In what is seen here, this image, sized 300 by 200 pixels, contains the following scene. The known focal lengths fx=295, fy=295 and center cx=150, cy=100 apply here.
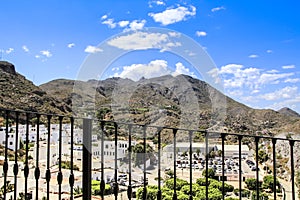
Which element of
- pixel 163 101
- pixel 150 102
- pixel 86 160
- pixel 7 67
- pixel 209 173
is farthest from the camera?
pixel 7 67

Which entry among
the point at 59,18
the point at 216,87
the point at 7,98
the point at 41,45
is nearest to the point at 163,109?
the point at 216,87

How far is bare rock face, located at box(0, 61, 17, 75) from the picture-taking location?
49.0ft

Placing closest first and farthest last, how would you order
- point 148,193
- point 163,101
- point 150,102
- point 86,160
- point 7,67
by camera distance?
point 86,160, point 148,193, point 150,102, point 163,101, point 7,67

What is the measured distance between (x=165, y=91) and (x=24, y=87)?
7.73 metres

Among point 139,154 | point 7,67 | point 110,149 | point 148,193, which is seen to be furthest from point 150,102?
point 7,67

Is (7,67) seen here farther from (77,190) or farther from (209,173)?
(209,173)

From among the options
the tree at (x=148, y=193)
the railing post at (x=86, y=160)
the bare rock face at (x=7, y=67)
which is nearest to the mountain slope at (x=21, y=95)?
the bare rock face at (x=7, y=67)

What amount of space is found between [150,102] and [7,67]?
33.5 ft

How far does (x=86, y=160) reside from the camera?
188cm

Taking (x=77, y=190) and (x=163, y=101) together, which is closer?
(x=77, y=190)

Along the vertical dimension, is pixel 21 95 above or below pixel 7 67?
below

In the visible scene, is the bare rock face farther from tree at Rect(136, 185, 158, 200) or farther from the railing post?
the railing post

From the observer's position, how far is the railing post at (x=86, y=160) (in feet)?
6.05

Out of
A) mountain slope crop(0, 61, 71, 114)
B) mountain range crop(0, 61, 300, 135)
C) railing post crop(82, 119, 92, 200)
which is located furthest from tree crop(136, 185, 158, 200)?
mountain slope crop(0, 61, 71, 114)
